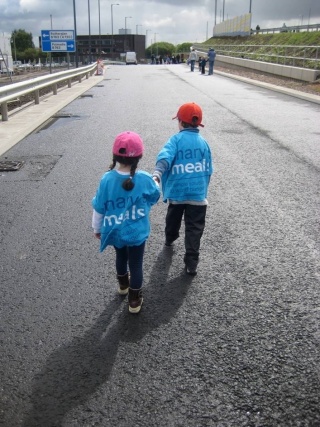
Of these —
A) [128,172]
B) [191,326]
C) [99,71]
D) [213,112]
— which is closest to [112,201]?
[128,172]

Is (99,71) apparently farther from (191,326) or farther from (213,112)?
(191,326)

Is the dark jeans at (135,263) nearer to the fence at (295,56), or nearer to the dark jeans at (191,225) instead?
the dark jeans at (191,225)

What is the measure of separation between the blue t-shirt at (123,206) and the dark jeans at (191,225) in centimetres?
82

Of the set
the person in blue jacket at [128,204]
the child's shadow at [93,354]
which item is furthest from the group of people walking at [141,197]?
the child's shadow at [93,354]

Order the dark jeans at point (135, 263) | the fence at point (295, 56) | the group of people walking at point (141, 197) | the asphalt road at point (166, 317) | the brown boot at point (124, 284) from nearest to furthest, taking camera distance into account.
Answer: the asphalt road at point (166, 317)
the group of people walking at point (141, 197)
the dark jeans at point (135, 263)
the brown boot at point (124, 284)
the fence at point (295, 56)

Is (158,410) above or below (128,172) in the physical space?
below

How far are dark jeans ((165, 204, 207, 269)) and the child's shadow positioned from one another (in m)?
0.22

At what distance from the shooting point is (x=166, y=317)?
134 inches

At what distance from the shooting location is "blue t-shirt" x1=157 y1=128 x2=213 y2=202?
409 cm

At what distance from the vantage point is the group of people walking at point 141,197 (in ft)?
10.8

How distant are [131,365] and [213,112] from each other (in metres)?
12.5

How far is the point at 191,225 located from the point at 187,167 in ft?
1.73

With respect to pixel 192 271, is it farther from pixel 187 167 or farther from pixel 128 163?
pixel 128 163

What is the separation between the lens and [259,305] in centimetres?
355
